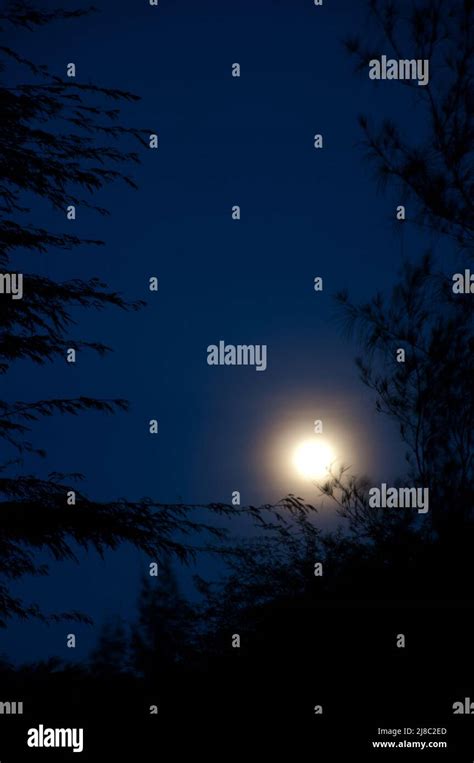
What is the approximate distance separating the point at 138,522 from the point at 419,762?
7.78 ft

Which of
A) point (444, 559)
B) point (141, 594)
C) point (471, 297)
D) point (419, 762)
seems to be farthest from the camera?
point (141, 594)

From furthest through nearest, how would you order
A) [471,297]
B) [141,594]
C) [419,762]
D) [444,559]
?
[141,594] → [471,297] → [444,559] → [419,762]

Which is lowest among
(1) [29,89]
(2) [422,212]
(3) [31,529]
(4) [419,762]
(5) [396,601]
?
(4) [419,762]

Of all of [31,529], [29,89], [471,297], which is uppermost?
[29,89]

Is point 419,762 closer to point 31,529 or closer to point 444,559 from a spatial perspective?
point 444,559

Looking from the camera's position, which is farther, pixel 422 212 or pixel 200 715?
pixel 422 212

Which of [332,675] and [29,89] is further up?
[29,89]

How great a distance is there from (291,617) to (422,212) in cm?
348

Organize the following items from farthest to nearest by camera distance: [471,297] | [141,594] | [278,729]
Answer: [141,594] < [471,297] < [278,729]

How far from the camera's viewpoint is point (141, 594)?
8.34 metres

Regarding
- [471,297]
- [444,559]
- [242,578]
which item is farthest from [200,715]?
[471,297]

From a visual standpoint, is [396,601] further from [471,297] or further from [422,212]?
[422,212]

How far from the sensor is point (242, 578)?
7262mm

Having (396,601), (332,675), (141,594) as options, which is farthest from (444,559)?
(141,594)
